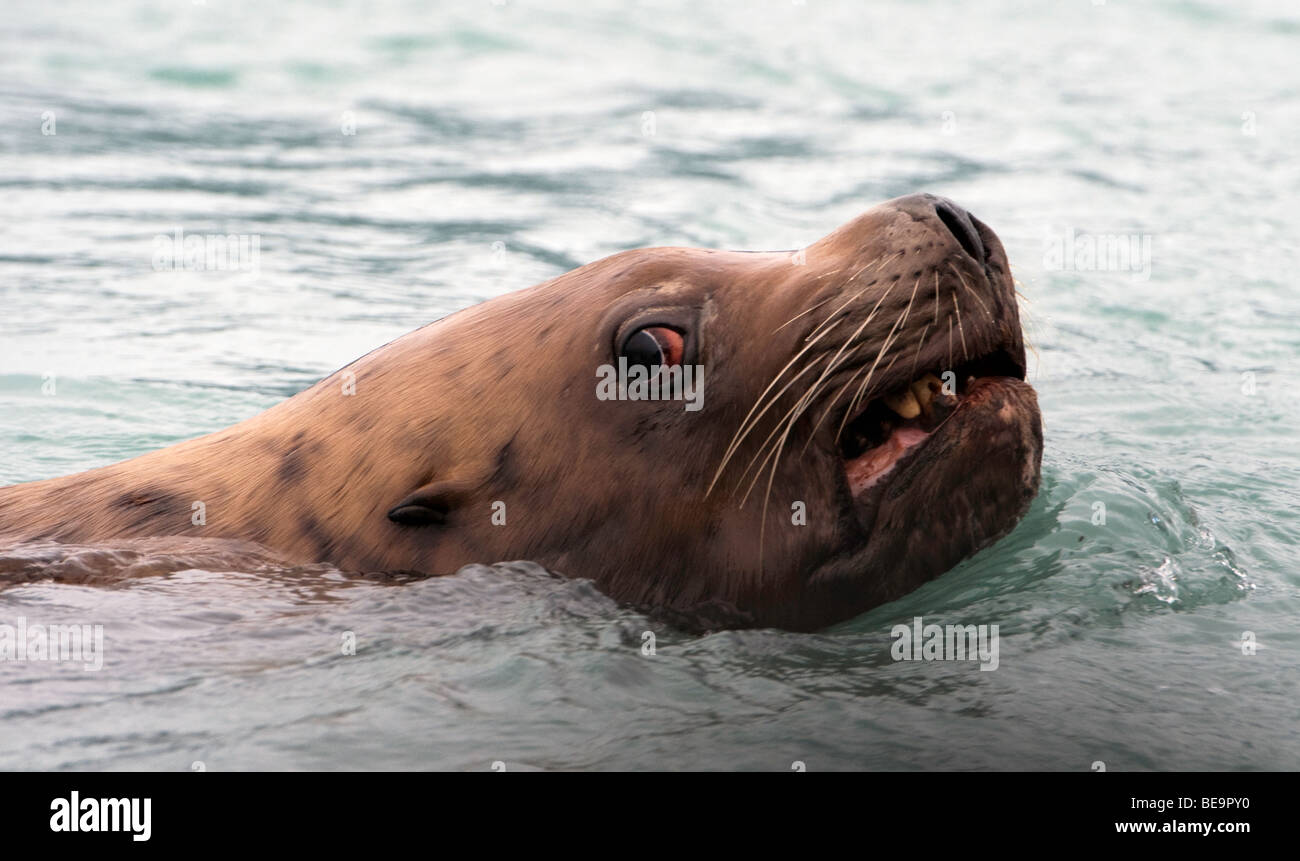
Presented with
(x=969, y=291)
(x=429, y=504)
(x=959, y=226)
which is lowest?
(x=429, y=504)

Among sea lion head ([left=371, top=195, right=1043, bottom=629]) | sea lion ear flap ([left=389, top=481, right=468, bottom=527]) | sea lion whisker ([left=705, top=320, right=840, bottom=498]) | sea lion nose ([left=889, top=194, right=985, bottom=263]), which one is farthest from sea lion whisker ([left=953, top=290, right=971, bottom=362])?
sea lion ear flap ([left=389, top=481, right=468, bottom=527])

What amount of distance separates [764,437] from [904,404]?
1.12 ft

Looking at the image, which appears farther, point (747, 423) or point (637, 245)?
point (637, 245)

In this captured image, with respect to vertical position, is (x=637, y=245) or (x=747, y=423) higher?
(x=637, y=245)

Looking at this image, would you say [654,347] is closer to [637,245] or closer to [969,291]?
[969,291]

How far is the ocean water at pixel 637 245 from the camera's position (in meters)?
3.38

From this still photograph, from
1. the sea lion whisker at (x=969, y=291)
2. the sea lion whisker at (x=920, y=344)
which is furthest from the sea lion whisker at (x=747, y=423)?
the sea lion whisker at (x=969, y=291)

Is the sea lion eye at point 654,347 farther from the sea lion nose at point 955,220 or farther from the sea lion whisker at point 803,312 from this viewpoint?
the sea lion nose at point 955,220

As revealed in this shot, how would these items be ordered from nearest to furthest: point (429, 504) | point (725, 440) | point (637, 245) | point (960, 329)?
point (960, 329) < point (725, 440) < point (429, 504) < point (637, 245)

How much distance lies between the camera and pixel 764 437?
12.0ft

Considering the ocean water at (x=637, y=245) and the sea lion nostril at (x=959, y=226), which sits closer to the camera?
the ocean water at (x=637, y=245)

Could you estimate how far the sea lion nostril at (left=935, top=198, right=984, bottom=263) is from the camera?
3648 mm

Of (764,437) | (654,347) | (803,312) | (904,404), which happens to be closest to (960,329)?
(904,404)

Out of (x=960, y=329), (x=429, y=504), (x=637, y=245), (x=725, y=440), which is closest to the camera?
(x=960, y=329)
